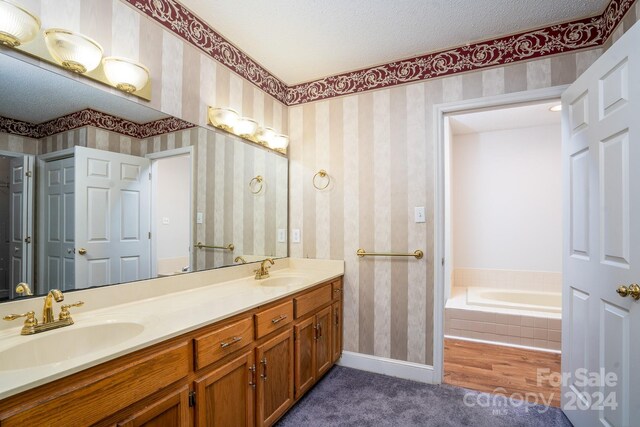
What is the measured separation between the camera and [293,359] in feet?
6.31

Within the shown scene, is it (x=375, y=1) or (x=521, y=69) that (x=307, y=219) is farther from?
(x=521, y=69)

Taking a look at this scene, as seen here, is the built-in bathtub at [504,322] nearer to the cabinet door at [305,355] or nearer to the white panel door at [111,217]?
the cabinet door at [305,355]

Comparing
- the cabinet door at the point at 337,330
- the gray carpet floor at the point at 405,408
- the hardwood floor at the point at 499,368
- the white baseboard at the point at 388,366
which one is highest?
the cabinet door at the point at 337,330

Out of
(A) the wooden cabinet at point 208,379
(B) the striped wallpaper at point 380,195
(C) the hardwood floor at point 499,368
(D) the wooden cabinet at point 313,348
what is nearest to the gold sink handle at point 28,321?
(A) the wooden cabinet at point 208,379

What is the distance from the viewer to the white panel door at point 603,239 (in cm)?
131

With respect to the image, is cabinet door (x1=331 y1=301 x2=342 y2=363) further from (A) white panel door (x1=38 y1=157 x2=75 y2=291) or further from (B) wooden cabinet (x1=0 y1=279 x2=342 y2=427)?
(A) white panel door (x1=38 y1=157 x2=75 y2=291)

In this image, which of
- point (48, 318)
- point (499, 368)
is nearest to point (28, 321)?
A: point (48, 318)

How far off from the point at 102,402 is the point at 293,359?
1.14 m

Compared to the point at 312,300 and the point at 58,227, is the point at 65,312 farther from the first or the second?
the point at 312,300

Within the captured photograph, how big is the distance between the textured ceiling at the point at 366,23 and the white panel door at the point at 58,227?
121cm

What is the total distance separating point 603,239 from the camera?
1518 mm

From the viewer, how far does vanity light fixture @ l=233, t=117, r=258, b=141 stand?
7.43ft

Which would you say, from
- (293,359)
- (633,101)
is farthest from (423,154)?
(293,359)

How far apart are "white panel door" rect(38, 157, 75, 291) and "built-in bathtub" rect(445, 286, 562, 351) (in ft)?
10.6
